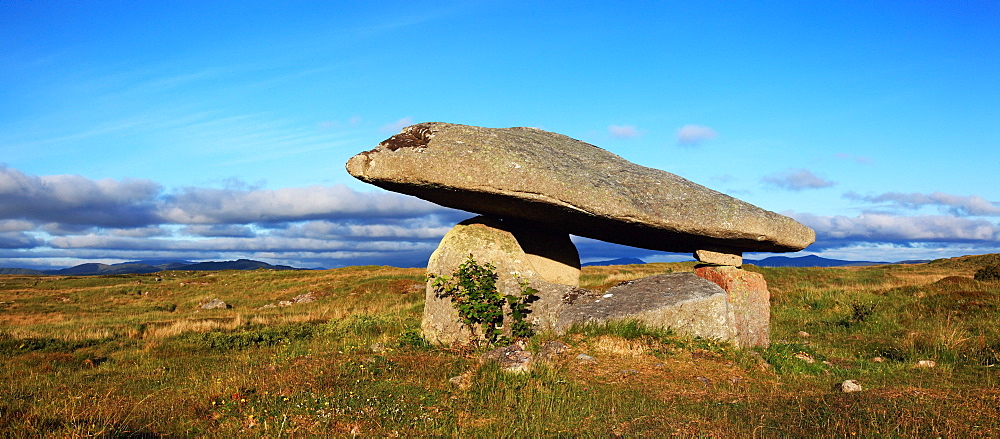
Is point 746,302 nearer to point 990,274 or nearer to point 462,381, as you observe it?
point 462,381

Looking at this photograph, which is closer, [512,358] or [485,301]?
[512,358]

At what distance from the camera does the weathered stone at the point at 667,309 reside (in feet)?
36.1

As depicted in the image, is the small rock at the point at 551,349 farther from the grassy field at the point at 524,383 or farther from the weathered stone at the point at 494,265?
the weathered stone at the point at 494,265

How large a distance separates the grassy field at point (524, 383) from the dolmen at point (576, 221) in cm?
82

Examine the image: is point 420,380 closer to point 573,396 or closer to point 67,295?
point 573,396

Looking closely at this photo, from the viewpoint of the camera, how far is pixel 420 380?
8281 millimetres

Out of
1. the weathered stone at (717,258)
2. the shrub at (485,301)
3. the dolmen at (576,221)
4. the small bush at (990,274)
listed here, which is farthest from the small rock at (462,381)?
the small bush at (990,274)

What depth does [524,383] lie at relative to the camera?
7953 millimetres

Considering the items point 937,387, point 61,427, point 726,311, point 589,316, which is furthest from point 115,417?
point 937,387

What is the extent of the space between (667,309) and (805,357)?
2.75 m

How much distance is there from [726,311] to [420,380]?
6.47 meters

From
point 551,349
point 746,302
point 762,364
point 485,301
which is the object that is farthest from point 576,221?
point 762,364

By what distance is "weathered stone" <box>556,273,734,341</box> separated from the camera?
Answer: 11.0 meters

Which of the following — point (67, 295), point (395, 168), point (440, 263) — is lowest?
point (67, 295)
